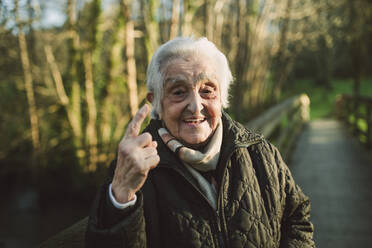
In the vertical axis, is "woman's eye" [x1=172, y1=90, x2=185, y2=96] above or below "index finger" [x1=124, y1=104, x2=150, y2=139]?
above

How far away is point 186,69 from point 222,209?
28.6 inches

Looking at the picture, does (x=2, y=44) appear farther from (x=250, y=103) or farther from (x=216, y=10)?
(x=250, y=103)

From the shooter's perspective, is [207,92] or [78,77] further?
[78,77]

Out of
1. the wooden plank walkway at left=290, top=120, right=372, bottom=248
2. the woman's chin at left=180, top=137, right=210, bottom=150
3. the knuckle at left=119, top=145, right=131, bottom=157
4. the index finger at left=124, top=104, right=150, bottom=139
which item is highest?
the index finger at left=124, top=104, right=150, bottom=139

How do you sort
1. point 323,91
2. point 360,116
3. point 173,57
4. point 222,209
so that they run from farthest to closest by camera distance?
point 323,91 → point 360,116 → point 173,57 → point 222,209

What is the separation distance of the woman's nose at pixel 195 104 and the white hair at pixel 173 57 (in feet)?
0.55

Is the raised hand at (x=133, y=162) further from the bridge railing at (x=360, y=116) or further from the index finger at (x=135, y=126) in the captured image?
the bridge railing at (x=360, y=116)

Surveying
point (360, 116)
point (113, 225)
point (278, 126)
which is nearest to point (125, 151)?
point (113, 225)

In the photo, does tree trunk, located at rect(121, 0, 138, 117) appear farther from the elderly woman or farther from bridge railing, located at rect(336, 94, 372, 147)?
bridge railing, located at rect(336, 94, 372, 147)

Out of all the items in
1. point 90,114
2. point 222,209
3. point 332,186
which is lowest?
point 332,186

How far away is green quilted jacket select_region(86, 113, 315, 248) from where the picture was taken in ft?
3.79

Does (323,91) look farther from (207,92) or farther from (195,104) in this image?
(195,104)

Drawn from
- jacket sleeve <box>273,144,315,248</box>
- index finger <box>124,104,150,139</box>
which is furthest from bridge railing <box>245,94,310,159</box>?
index finger <box>124,104,150,139</box>

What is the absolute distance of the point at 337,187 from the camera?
4746 millimetres
